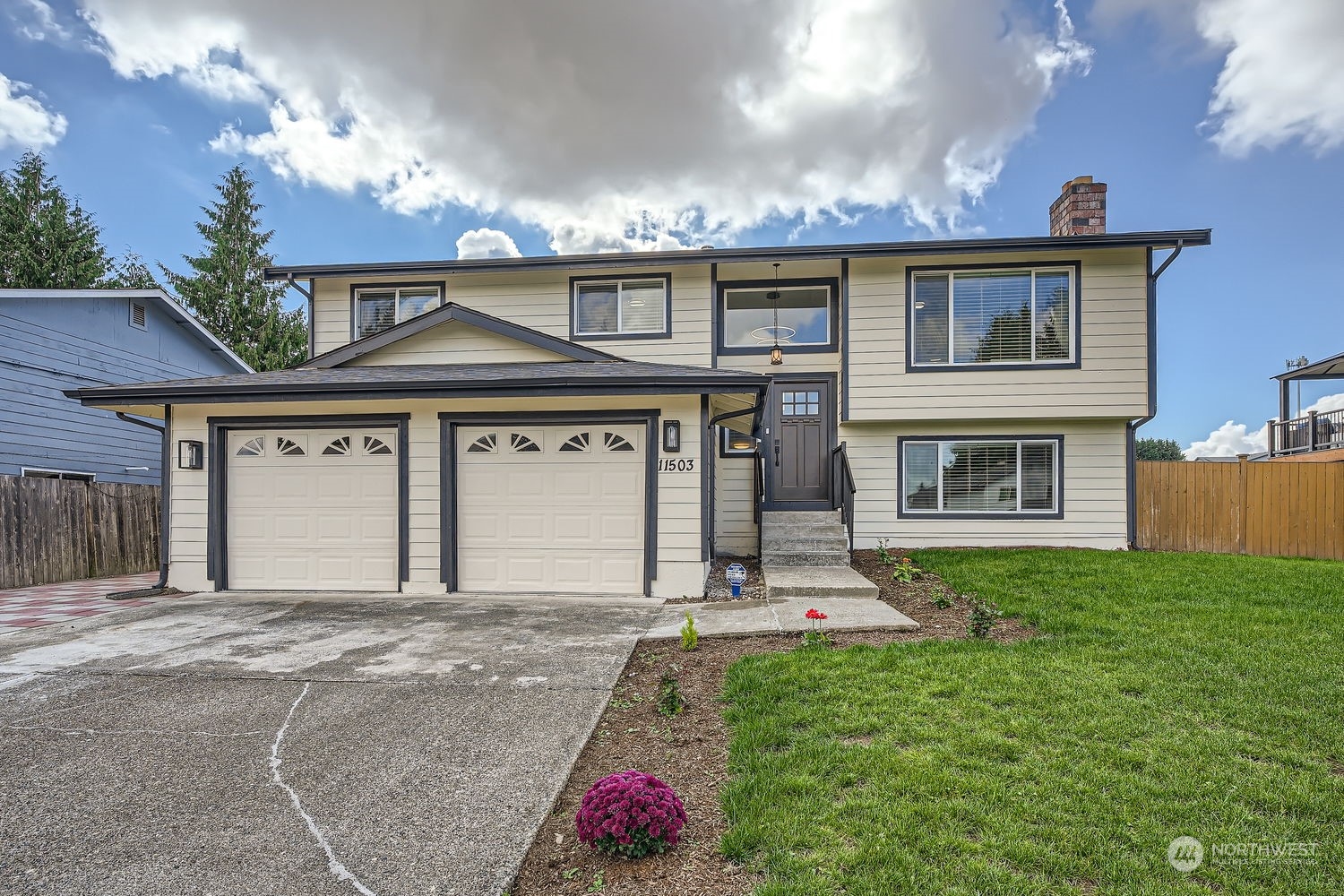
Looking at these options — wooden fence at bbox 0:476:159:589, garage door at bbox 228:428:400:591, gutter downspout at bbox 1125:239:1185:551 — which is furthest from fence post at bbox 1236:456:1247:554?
wooden fence at bbox 0:476:159:589

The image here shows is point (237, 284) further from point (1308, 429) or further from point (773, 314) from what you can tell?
point (1308, 429)

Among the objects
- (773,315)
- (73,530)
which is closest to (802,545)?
(773,315)

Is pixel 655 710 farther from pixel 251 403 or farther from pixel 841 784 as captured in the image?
pixel 251 403

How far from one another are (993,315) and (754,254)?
3920mm

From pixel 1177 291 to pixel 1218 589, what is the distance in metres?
6.69

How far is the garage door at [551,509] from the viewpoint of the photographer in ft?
24.3

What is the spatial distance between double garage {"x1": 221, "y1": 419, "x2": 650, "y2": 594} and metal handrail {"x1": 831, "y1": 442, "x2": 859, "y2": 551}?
3.63m

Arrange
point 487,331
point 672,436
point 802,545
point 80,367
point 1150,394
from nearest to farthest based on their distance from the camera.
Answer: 1. point 672,436
2. point 802,545
3. point 487,331
4. point 1150,394
5. point 80,367

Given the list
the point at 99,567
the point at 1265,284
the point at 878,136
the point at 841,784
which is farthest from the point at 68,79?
the point at 1265,284

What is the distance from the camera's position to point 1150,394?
367 inches

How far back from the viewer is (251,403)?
7.67m

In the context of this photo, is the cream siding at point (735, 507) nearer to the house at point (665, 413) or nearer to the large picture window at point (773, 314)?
the house at point (665, 413)

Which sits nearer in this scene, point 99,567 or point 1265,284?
point 99,567

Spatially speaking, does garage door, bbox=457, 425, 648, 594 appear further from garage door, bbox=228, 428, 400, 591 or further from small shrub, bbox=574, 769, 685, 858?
small shrub, bbox=574, 769, 685, 858
